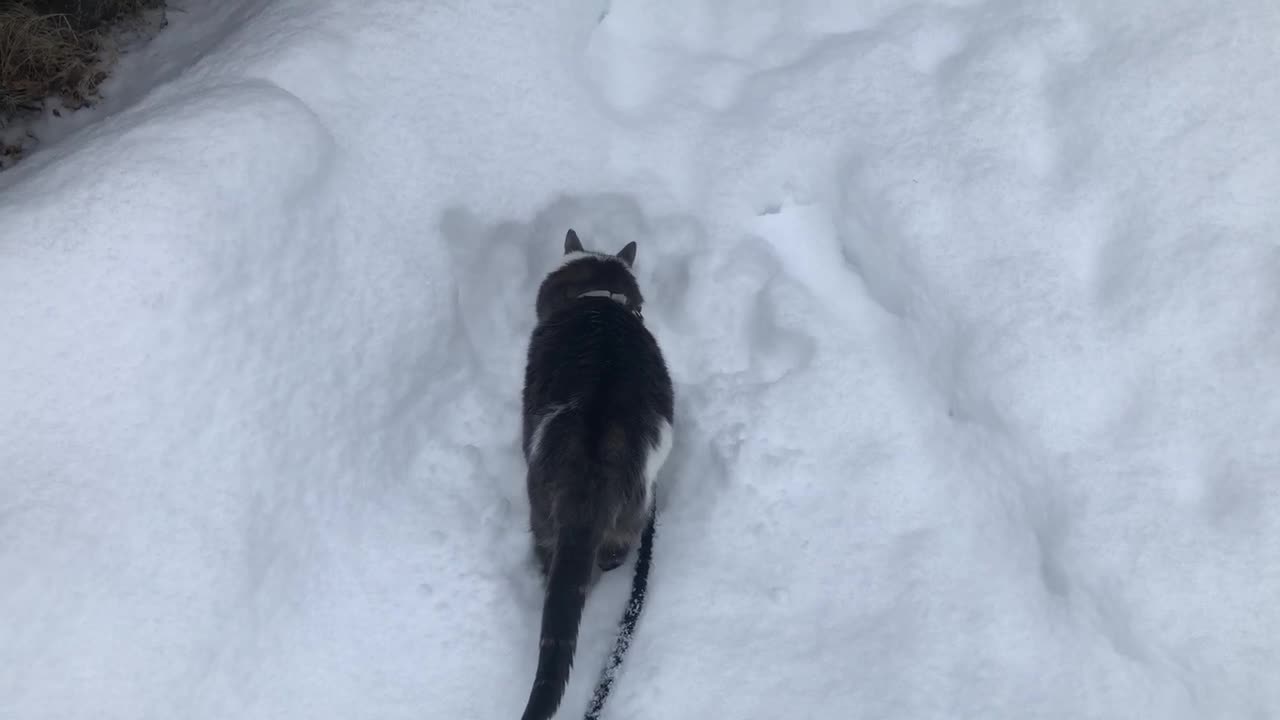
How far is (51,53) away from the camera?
109 inches

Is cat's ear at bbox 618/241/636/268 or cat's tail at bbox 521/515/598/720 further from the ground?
cat's ear at bbox 618/241/636/268

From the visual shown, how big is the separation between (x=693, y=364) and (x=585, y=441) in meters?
0.73

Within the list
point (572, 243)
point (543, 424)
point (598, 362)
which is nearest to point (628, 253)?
point (572, 243)

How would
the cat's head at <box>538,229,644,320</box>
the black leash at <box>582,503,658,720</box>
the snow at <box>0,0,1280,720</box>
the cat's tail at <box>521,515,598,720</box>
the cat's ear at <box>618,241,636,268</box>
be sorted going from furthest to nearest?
1. the cat's ear at <box>618,241,636,268</box>
2. the cat's head at <box>538,229,644,320</box>
3. the black leash at <box>582,503,658,720</box>
4. the snow at <box>0,0,1280,720</box>
5. the cat's tail at <box>521,515,598,720</box>

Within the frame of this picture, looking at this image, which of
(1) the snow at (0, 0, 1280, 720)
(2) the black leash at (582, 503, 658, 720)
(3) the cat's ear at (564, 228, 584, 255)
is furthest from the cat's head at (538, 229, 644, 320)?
(2) the black leash at (582, 503, 658, 720)

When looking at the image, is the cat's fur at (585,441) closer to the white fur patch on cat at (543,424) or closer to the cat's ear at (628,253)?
the white fur patch on cat at (543,424)

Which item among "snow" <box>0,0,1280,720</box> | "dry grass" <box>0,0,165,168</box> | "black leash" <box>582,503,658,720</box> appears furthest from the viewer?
"dry grass" <box>0,0,165,168</box>

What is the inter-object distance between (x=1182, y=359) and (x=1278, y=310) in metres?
0.30

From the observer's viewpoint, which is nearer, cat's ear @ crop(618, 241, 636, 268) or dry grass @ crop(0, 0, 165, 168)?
cat's ear @ crop(618, 241, 636, 268)

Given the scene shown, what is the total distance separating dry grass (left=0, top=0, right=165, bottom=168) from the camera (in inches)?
107

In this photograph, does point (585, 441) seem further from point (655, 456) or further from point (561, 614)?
point (561, 614)

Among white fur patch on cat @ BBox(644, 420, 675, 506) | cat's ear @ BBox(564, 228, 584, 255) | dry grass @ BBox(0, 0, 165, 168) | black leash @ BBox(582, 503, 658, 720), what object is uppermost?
dry grass @ BBox(0, 0, 165, 168)

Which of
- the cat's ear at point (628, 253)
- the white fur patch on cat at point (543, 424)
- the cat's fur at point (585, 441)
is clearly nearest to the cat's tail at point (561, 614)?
the cat's fur at point (585, 441)

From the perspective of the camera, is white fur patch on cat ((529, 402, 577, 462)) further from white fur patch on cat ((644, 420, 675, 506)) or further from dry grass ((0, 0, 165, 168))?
dry grass ((0, 0, 165, 168))
